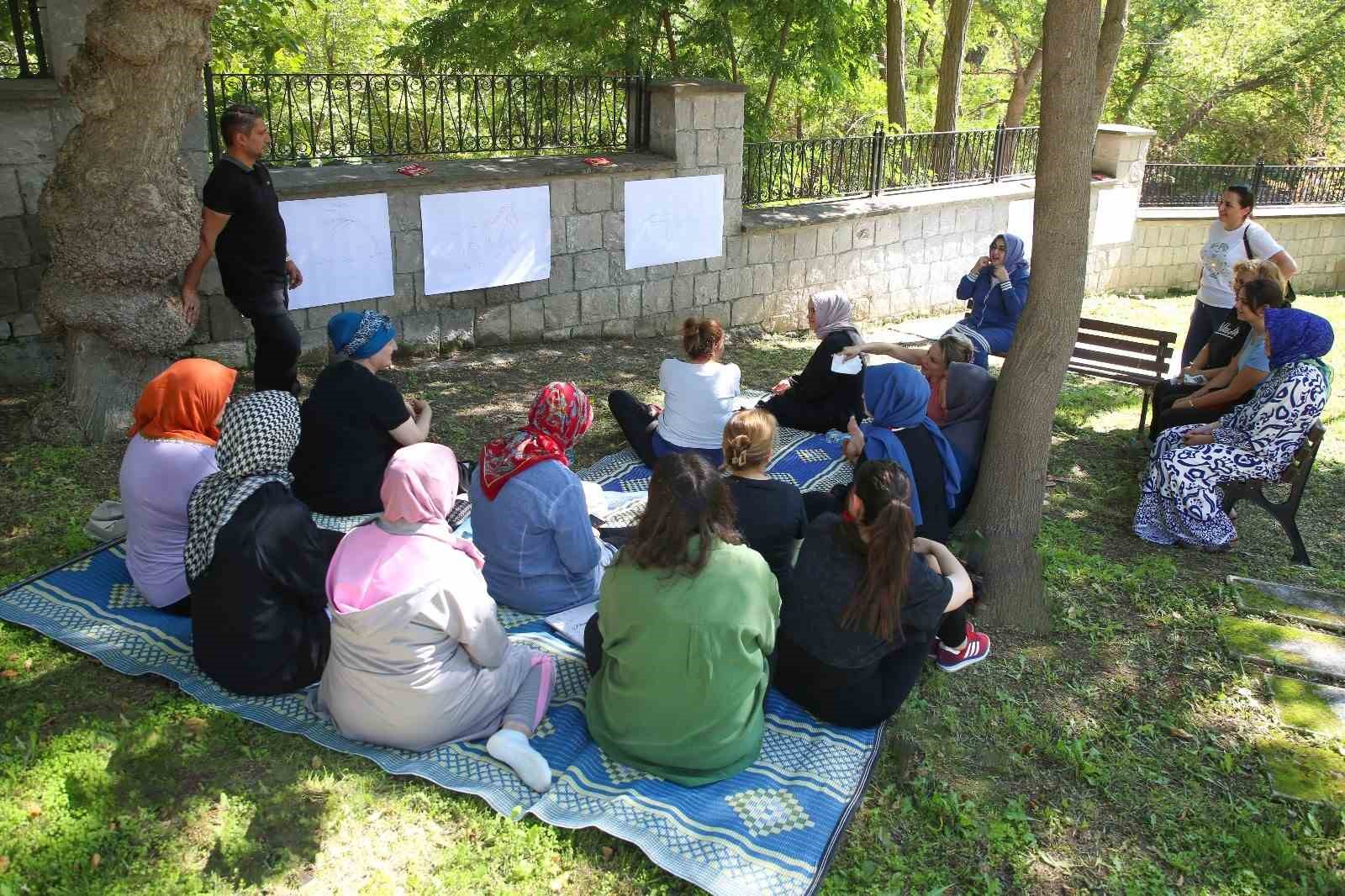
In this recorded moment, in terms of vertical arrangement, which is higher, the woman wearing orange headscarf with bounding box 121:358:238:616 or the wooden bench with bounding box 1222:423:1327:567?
the woman wearing orange headscarf with bounding box 121:358:238:616

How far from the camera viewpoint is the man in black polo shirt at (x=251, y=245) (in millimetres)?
5574

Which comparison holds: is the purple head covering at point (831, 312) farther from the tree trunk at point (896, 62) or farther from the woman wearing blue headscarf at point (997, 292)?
the tree trunk at point (896, 62)

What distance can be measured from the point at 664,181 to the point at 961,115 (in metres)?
17.8

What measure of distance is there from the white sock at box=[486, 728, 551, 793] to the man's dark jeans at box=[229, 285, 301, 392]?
3.32 meters

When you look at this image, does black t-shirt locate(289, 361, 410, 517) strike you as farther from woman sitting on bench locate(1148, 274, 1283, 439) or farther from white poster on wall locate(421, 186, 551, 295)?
woman sitting on bench locate(1148, 274, 1283, 439)

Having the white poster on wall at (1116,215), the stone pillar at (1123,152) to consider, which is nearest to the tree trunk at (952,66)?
the stone pillar at (1123,152)

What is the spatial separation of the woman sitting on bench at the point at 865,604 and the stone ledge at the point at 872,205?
6.53 metres

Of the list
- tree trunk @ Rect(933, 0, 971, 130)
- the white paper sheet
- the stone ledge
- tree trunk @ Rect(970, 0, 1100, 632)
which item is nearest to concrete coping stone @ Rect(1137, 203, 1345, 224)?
the white paper sheet

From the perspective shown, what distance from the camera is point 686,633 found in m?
3.16

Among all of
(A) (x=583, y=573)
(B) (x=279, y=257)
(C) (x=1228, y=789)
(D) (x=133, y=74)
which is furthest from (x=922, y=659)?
(D) (x=133, y=74)

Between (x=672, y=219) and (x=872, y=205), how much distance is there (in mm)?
2675

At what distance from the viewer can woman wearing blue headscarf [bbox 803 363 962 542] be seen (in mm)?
4742

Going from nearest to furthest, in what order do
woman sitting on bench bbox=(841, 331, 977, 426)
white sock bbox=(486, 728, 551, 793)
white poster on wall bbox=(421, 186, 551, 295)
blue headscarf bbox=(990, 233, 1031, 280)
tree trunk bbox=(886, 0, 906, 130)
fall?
white sock bbox=(486, 728, 551, 793), woman sitting on bench bbox=(841, 331, 977, 426), blue headscarf bbox=(990, 233, 1031, 280), white poster on wall bbox=(421, 186, 551, 295), tree trunk bbox=(886, 0, 906, 130)

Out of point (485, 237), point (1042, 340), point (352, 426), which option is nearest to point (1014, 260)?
point (1042, 340)
